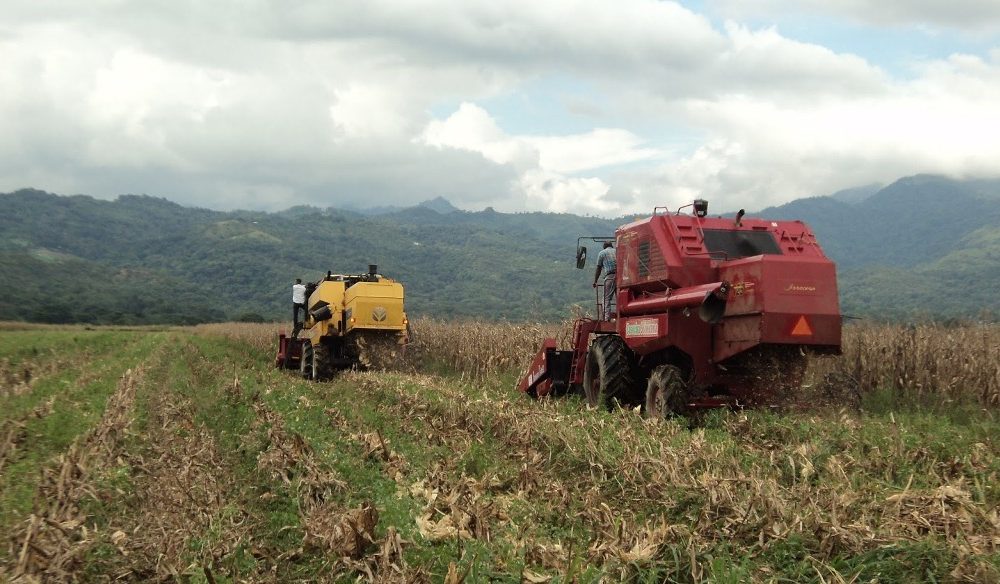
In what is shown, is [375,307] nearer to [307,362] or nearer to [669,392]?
[307,362]

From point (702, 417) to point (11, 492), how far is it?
7.49m

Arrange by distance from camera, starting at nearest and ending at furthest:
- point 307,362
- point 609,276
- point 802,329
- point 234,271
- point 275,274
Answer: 1. point 802,329
2. point 609,276
3. point 307,362
4. point 275,274
5. point 234,271

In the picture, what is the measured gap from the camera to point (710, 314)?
9.75 metres

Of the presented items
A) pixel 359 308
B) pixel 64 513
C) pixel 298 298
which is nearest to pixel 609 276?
pixel 359 308

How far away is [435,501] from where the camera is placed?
6531 mm

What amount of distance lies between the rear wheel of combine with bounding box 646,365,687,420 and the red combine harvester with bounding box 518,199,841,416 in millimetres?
13

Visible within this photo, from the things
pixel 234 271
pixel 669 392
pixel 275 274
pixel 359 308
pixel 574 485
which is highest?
pixel 234 271

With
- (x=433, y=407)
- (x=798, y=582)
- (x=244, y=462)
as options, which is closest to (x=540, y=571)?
(x=798, y=582)

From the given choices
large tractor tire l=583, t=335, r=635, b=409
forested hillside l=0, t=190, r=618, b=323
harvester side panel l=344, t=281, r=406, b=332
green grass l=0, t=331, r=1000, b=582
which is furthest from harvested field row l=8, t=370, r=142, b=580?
forested hillside l=0, t=190, r=618, b=323

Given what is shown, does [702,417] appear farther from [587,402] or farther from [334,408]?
[334,408]

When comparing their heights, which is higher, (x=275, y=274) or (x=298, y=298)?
(x=275, y=274)

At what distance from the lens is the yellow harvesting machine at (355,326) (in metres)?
18.7

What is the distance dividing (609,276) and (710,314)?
358 centimetres

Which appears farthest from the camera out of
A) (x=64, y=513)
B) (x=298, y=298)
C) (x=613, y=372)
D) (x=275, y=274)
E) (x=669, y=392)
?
(x=275, y=274)
